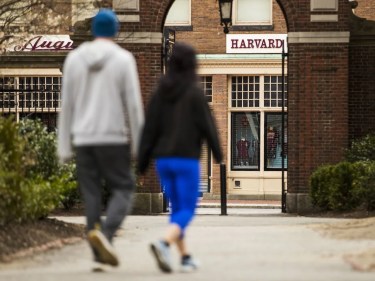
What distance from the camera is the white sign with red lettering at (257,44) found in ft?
125

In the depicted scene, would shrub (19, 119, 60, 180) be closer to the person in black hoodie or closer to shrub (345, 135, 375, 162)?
the person in black hoodie

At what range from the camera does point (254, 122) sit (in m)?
38.8

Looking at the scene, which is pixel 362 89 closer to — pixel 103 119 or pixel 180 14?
pixel 180 14

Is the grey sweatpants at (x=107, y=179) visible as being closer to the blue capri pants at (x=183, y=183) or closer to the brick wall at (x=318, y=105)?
the blue capri pants at (x=183, y=183)

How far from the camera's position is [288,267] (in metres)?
10.2

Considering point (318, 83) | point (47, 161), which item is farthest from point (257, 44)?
point (47, 161)

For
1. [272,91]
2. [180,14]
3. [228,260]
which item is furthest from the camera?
[180,14]

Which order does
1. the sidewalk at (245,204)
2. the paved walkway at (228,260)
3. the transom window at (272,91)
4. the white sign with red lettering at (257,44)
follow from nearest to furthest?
the paved walkway at (228,260), the sidewalk at (245,204), the white sign with red lettering at (257,44), the transom window at (272,91)

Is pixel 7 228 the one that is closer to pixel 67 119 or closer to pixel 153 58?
pixel 67 119

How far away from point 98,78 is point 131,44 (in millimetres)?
15527

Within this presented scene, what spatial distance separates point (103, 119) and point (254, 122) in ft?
96.5

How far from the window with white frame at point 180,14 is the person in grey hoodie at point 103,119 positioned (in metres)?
29.6

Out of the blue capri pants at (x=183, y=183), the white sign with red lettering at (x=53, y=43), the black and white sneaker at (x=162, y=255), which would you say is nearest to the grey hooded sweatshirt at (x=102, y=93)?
the blue capri pants at (x=183, y=183)

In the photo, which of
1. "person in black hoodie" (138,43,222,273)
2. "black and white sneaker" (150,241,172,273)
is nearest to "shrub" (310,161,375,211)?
"person in black hoodie" (138,43,222,273)
